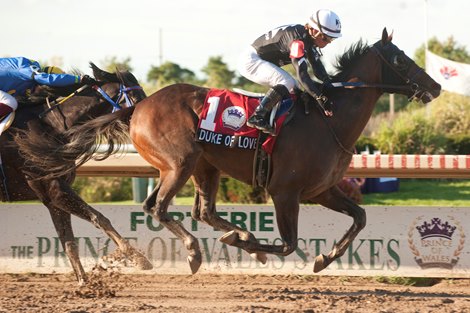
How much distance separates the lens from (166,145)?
7047 mm

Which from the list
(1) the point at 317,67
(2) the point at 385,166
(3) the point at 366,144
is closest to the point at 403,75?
(1) the point at 317,67

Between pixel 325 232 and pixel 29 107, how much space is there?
3204 millimetres

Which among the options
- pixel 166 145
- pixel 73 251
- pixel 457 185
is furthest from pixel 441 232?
pixel 457 185

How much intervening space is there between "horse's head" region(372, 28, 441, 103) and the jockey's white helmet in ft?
1.63

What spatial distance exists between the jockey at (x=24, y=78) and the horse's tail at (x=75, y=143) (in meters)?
0.50

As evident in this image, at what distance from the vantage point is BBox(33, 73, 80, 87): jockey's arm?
7.84 meters

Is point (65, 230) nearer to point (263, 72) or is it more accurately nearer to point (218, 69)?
point (263, 72)

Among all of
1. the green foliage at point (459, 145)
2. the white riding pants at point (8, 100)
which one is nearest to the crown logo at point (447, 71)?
the green foliage at point (459, 145)

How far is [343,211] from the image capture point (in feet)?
24.1

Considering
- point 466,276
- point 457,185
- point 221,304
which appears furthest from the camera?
point 457,185

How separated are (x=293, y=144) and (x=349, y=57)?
98cm

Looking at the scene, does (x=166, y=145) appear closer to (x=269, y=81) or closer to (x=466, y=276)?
(x=269, y=81)

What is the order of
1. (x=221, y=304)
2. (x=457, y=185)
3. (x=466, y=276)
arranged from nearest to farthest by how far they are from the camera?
(x=221, y=304) < (x=466, y=276) < (x=457, y=185)

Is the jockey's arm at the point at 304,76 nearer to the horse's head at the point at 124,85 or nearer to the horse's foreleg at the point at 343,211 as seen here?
the horse's foreleg at the point at 343,211
